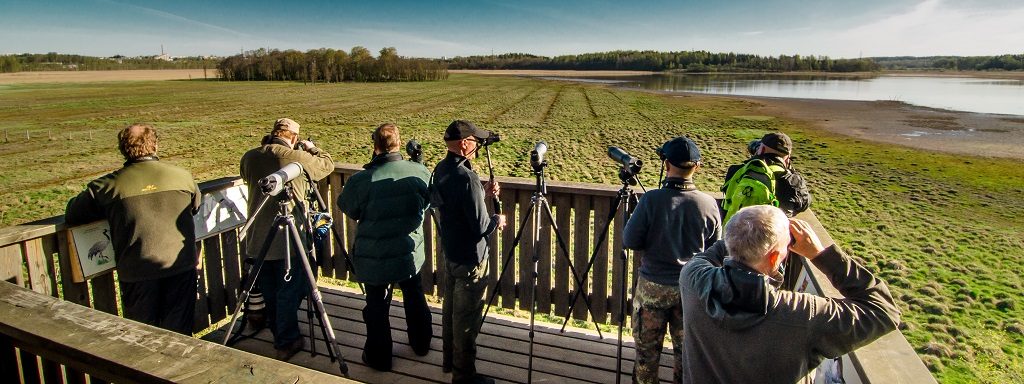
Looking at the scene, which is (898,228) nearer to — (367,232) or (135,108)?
(367,232)

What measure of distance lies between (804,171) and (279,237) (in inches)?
649

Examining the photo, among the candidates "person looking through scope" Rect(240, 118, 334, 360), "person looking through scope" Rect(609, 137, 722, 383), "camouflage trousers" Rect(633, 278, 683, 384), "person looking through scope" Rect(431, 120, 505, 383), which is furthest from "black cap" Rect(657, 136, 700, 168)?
"person looking through scope" Rect(240, 118, 334, 360)

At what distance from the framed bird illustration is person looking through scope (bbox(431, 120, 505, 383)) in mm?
2072

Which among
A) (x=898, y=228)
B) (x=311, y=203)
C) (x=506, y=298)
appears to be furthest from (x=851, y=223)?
(x=311, y=203)

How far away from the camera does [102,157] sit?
1881 centimetres

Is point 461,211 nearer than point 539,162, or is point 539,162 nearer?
point 461,211

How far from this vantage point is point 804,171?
16.9 meters

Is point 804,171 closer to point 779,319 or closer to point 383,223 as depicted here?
point 383,223

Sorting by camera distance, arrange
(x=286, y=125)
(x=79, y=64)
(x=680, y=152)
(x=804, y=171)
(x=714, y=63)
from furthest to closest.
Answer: (x=714, y=63)
(x=79, y=64)
(x=804, y=171)
(x=286, y=125)
(x=680, y=152)

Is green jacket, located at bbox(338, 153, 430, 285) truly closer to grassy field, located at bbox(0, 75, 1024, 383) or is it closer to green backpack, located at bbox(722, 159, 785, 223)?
green backpack, located at bbox(722, 159, 785, 223)

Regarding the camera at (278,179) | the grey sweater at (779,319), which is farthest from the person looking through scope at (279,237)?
the grey sweater at (779,319)

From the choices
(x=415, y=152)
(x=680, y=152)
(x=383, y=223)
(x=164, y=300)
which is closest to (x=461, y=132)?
(x=415, y=152)

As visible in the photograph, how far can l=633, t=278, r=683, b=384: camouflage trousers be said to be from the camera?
341cm

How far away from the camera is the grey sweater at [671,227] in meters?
3.31
